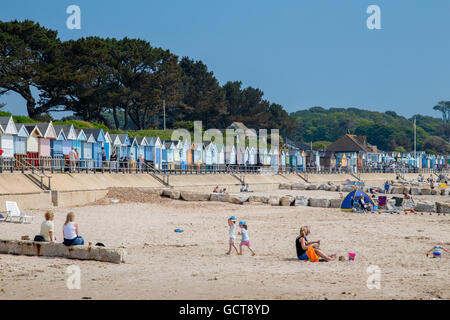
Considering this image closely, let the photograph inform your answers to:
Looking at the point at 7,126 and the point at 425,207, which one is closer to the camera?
the point at 425,207

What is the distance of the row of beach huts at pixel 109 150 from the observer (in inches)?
1245

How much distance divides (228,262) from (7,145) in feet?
74.1

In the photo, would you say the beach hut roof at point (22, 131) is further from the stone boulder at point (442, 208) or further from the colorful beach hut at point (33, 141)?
the stone boulder at point (442, 208)

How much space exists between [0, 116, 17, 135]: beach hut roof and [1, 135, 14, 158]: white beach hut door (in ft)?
1.01

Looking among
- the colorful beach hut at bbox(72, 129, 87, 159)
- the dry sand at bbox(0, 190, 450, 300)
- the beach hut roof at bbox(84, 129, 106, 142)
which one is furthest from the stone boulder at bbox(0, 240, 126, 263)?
the beach hut roof at bbox(84, 129, 106, 142)

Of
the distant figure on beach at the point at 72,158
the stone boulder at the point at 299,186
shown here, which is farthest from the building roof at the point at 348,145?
the distant figure on beach at the point at 72,158

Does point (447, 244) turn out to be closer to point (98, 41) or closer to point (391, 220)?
point (391, 220)

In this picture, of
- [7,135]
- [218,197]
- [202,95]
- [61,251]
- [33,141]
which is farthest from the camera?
[202,95]

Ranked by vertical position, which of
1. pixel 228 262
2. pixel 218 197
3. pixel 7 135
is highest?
pixel 7 135

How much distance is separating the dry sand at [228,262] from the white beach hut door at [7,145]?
9.91 m

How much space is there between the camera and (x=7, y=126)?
102 ft

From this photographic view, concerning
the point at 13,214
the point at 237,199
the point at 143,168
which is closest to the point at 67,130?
the point at 143,168

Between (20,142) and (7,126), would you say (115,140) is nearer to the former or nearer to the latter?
(20,142)
